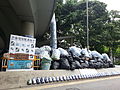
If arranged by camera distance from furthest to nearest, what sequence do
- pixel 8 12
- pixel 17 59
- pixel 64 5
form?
pixel 64 5 → pixel 8 12 → pixel 17 59

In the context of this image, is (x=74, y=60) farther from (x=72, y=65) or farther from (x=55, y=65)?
(x=55, y=65)

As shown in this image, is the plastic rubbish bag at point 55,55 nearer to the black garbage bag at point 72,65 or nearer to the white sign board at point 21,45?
the black garbage bag at point 72,65

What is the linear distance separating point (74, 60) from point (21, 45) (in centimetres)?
301

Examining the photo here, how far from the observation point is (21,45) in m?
4.71

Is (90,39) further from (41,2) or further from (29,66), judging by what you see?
(29,66)

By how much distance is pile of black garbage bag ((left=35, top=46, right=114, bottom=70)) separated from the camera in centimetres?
563

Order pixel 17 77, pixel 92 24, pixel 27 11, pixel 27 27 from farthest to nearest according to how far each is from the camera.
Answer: pixel 92 24 < pixel 27 27 < pixel 27 11 < pixel 17 77

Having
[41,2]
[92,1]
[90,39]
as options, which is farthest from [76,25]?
[41,2]

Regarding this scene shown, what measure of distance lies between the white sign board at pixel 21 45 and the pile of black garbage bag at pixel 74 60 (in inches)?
50.5

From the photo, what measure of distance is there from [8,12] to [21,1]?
353 centimetres

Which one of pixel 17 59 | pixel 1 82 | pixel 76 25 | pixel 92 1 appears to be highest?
pixel 92 1

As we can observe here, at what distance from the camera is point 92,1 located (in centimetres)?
1730

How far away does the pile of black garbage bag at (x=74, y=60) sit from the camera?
5.63m

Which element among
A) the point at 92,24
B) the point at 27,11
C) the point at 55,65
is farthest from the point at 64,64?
the point at 92,24
